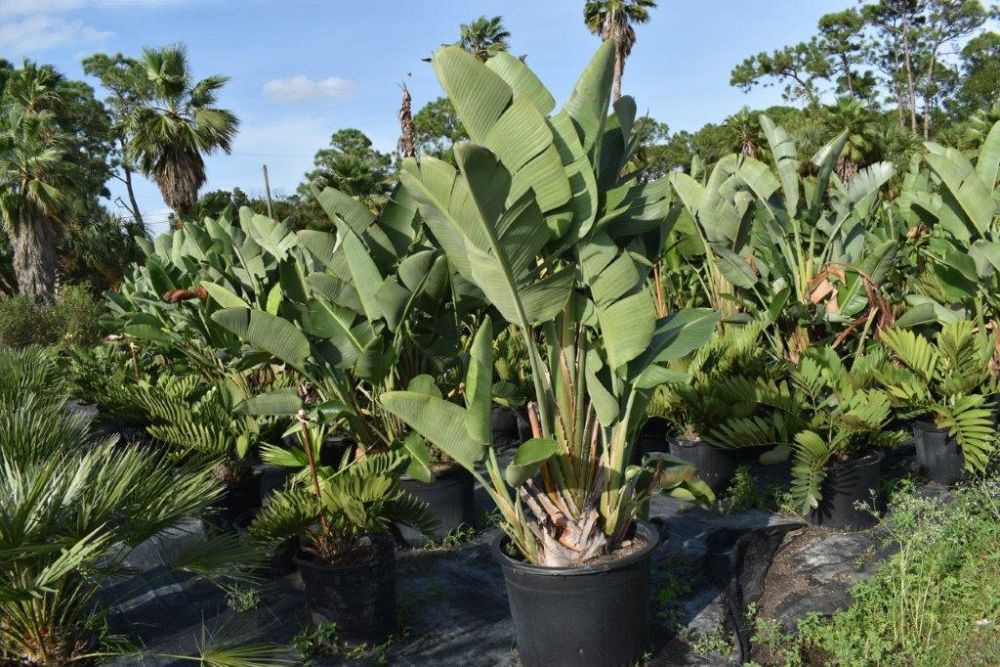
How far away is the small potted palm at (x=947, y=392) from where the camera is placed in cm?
452

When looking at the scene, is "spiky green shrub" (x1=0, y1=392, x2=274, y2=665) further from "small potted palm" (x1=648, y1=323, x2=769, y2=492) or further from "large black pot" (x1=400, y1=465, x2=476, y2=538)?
"small potted palm" (x1=648, y1=323, x2=769, y2=492)

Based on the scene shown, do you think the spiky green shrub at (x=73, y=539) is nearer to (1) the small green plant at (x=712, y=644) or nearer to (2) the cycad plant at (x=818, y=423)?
(1) the small green plant at (x=712, y=644)

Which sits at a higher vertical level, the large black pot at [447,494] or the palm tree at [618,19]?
the palm tree at [618,19]

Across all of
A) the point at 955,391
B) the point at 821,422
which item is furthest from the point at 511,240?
the point at 955,391

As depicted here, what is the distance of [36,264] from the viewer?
19.1 meters

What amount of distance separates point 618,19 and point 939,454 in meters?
22.4

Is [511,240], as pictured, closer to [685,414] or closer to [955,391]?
[685,414]

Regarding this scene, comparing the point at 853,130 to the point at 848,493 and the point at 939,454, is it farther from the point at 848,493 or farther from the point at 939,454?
the point at 848,493

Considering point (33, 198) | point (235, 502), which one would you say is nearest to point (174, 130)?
point (33, 198)

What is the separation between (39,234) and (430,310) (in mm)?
18093

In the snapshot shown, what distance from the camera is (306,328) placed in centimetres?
423

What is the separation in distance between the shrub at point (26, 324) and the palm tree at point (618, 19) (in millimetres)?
16890

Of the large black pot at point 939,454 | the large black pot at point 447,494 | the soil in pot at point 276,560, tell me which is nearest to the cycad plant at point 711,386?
the large black pot at point 939,454

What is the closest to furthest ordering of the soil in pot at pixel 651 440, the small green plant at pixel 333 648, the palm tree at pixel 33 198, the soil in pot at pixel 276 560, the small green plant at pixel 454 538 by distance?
the small green plant at pixel 333 648 → the soil in pot at pixel 276 560 → the small green plant at pixel 454 538 → the soil in pot at pixel 651 440 → the palm tree at pixel 33 198
